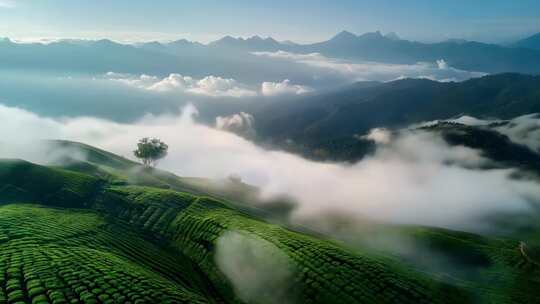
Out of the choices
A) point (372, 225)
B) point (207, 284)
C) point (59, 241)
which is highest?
point (59, 241)

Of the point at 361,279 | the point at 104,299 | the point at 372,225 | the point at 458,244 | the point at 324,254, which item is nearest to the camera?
the point at 104,299

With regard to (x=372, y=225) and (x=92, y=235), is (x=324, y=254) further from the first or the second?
(x=372, y=225)

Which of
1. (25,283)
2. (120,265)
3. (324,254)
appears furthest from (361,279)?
(25,283)

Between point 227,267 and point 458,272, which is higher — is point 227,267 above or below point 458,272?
above

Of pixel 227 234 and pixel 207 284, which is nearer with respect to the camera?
pixel 207 284

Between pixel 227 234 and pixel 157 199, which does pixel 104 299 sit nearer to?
pixel 227 234

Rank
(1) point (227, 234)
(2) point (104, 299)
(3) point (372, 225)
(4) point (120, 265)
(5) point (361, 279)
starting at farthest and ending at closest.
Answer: (3) point (372, 225), (1) point (227, 234), (5) point (361, 279), (4) point (120, 265), (2) point (104, 299)
